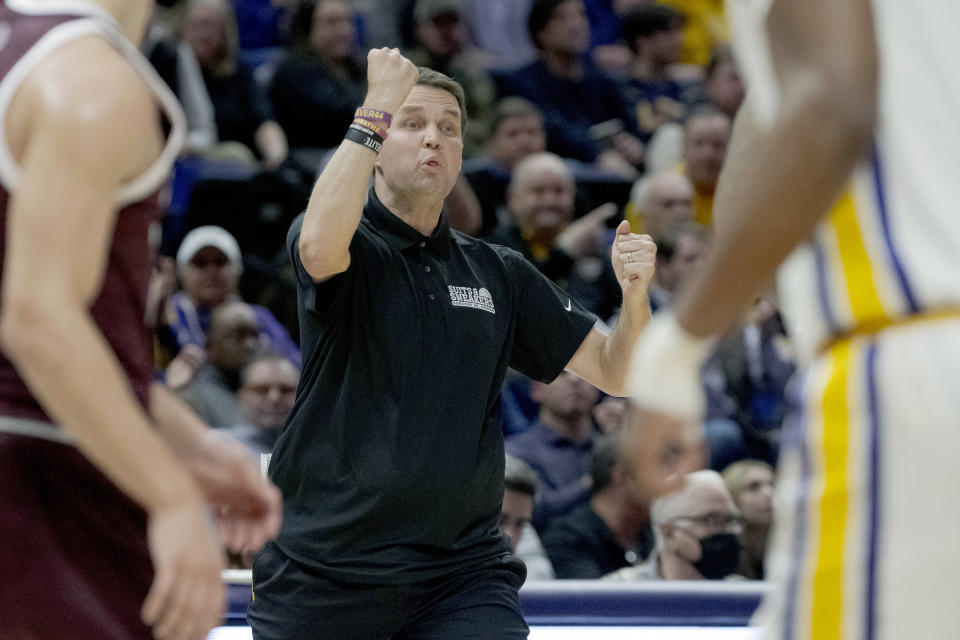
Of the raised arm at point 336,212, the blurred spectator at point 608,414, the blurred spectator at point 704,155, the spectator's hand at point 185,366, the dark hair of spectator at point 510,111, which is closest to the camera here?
the raised arm at point 336,212

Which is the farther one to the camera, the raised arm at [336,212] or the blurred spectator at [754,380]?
the blurred spectator at [754,380]

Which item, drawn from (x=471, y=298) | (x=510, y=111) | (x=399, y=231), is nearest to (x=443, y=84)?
(x=399, y=231)

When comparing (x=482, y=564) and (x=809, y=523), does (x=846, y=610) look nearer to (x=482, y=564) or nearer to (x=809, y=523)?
(x=809, y=523)

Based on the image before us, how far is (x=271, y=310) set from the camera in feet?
23.5

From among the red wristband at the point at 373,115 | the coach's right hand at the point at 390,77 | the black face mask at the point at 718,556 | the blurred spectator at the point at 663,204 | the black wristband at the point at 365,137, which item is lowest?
the black face mask at the point at 718,556

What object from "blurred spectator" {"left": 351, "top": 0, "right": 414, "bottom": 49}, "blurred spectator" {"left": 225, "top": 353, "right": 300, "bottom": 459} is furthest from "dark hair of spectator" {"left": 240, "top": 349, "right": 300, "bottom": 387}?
"blurred spectator" {"left": 351, "top": 0, "right": 414, "bottom": 49}

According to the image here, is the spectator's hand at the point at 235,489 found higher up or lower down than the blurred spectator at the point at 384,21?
lower down

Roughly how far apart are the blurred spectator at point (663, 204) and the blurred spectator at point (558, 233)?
0.19 meters

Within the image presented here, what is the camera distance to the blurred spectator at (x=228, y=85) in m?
8.06

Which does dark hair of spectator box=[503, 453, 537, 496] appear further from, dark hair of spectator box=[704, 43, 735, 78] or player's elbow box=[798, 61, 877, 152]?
dark hair of spectator box=[704, 43, 735, 78]

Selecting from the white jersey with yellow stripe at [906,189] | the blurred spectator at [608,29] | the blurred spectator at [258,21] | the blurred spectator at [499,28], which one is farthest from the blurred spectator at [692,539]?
the blurred spectator at [608,29]

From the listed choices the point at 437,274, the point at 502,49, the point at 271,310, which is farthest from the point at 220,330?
the point at 502,49

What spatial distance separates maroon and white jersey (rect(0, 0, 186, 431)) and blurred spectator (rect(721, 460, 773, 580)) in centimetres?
413

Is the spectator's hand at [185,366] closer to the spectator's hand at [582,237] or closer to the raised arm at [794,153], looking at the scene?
the spectator's hand at [582,237]
